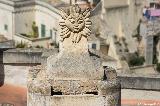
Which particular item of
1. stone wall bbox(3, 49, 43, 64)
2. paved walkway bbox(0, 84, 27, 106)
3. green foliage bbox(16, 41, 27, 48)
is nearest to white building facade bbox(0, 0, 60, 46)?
green foliage bbox(16, 41, 27, 48)

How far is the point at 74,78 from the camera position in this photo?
24.6 feet

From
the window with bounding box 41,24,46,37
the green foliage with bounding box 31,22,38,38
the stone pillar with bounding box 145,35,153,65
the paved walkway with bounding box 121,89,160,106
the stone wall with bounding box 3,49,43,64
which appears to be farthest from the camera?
the window with bounding box 41,24,46,37

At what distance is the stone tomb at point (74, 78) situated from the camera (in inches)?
293

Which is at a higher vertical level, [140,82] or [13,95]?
[140,82]

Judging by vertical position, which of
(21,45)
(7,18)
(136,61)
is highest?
(7,18)

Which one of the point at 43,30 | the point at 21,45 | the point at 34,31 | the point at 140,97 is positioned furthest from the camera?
the point at 43,30

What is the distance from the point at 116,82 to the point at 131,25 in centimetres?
3984

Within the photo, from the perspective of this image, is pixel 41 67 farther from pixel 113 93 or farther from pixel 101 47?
pixel 101 47

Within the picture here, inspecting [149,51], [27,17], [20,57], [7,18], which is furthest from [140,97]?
[27,17]

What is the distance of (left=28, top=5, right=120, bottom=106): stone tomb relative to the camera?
7445 millimetres

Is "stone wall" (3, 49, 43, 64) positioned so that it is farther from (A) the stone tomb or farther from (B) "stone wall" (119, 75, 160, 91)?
(A) the stone tomb

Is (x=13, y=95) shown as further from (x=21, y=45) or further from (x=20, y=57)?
(x=21, y=45)

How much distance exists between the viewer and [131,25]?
155 ft

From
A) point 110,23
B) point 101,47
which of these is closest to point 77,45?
point 101,47
